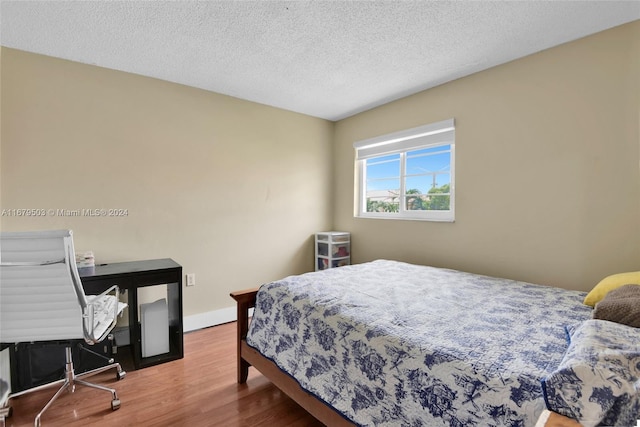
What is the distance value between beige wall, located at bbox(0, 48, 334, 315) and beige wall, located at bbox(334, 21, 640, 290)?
5.00ft

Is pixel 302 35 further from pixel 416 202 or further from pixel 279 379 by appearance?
pixel 279 379

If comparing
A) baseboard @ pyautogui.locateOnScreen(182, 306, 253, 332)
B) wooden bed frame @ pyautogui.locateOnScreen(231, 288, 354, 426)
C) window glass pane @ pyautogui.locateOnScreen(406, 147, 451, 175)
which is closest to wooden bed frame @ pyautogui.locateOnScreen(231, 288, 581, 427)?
wooden bed frame @ pyautogui.locateOnScreen(231, 288, 354, 426)

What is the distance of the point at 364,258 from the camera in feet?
12.0

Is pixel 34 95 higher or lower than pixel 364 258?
higher

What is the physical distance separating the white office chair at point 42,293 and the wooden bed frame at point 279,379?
0.81 meters

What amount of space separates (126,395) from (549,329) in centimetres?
240

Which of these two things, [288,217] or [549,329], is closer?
[549,329]

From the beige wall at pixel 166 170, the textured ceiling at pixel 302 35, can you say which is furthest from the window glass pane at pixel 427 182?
the beige wall at pixel 166 170

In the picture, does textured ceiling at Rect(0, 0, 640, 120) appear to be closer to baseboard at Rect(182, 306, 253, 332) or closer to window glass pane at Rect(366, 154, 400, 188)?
window glass pane at Rect(366, 154, 400, 188)

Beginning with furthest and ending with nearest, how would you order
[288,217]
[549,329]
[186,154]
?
[288,217]
[186,154]
[549,329]

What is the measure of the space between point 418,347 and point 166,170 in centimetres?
260

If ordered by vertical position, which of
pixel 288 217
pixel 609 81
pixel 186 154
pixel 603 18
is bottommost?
pixel 288 217

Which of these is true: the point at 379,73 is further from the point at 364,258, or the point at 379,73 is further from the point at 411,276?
the point at 364,258

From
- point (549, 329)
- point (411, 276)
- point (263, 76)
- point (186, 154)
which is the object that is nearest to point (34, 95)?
point (186, 154)
